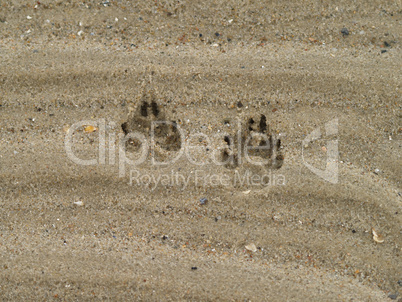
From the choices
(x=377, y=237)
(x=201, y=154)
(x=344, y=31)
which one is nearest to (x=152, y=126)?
(x=201, y=154)

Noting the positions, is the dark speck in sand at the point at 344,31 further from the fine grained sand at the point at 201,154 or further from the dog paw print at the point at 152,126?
the dog paw print at the point at 152,126

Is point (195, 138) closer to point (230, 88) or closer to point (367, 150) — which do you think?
point (230, 88)

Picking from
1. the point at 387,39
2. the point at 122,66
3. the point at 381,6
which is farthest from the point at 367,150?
the point at 122,66

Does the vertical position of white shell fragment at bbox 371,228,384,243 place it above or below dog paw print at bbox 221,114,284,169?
below

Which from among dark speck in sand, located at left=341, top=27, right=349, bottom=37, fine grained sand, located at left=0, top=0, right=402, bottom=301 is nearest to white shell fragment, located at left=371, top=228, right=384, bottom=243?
fine grained sand, located at left=0, top=0, right=402, bottom=301

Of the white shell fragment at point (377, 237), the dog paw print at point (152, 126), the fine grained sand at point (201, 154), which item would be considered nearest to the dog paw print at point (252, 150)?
the fine grained sand at point (201, 154)

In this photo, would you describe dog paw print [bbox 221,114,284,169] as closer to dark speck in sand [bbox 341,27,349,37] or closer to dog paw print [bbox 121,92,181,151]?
dog paw print [bbox 121,92,181,151]
